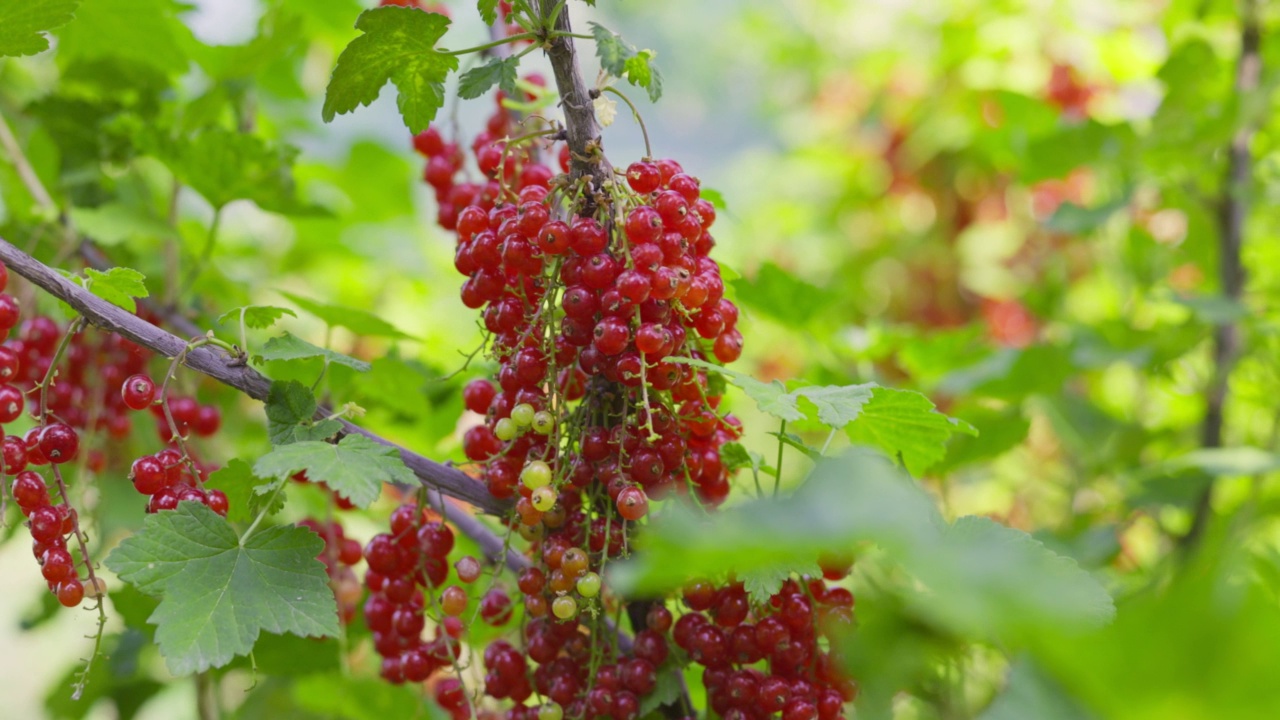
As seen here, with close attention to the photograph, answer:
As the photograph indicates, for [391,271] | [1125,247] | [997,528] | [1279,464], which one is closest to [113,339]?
[997,528]

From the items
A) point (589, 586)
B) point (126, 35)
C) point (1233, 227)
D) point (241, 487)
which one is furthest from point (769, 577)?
point (1233, 227)

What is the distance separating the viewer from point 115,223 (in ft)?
2.86

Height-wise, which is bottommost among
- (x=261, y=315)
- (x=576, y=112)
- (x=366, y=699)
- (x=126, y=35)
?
(x=366, y=699)

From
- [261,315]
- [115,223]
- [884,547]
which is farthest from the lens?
[115,223]

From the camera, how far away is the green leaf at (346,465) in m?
0.47

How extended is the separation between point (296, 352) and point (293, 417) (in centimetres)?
4

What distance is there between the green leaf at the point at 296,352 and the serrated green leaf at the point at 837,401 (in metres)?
0.25

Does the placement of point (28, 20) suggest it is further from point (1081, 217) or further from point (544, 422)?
point (1081, 217)

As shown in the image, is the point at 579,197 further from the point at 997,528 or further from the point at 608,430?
the point at 997,528

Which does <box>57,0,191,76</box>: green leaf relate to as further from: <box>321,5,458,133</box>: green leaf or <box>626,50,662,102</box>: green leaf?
<box>626,50,662,102</box>: green leaf

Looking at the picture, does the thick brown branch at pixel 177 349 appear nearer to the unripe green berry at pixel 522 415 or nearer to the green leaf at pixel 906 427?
the unripe green berry at pixel 522 415

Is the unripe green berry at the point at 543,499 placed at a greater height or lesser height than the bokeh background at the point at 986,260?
lesser

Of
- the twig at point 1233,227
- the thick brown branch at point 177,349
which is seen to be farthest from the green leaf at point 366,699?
the twig at point 1233,227

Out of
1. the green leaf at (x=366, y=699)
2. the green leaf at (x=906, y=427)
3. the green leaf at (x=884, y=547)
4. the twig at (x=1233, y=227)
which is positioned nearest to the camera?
the green leaf at (x=884, y=547)
